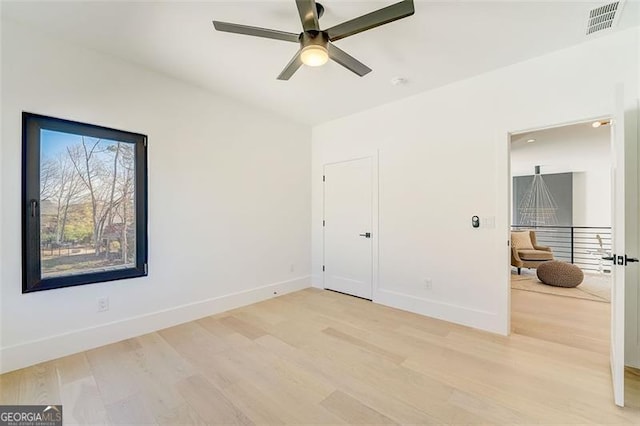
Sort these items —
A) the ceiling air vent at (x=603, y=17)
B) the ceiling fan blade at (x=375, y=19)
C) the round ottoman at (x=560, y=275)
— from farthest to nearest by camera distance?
the round ottoman at (x=560, y=275), the ceiling air vent at (x=603, y=17), the ceiling fan blade at (x=375, y=19)

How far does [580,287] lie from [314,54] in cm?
569

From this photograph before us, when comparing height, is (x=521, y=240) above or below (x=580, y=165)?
below

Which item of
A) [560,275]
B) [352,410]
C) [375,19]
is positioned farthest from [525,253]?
[375,19]

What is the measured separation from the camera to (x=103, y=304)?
2.66 metres

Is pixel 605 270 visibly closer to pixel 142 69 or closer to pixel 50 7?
pixel 142 69

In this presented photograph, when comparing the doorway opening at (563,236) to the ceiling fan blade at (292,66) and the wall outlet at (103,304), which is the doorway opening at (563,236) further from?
the wall outlet at (103,304)

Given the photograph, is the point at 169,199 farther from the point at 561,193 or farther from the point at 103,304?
the point at 561,193

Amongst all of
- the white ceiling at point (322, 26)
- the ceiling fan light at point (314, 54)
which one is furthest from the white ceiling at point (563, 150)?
the ceiling fan light at point (314, 54)

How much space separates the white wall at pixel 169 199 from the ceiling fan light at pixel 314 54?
74.9 inches

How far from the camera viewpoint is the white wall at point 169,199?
7.34ft

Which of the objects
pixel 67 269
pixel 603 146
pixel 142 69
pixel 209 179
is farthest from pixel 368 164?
pixel 603 146

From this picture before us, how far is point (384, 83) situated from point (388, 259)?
2.27 m

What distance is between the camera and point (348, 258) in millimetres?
4344

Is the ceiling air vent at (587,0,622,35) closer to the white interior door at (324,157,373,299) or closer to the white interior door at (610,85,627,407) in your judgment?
the white interior door at (610,85,627,407)
